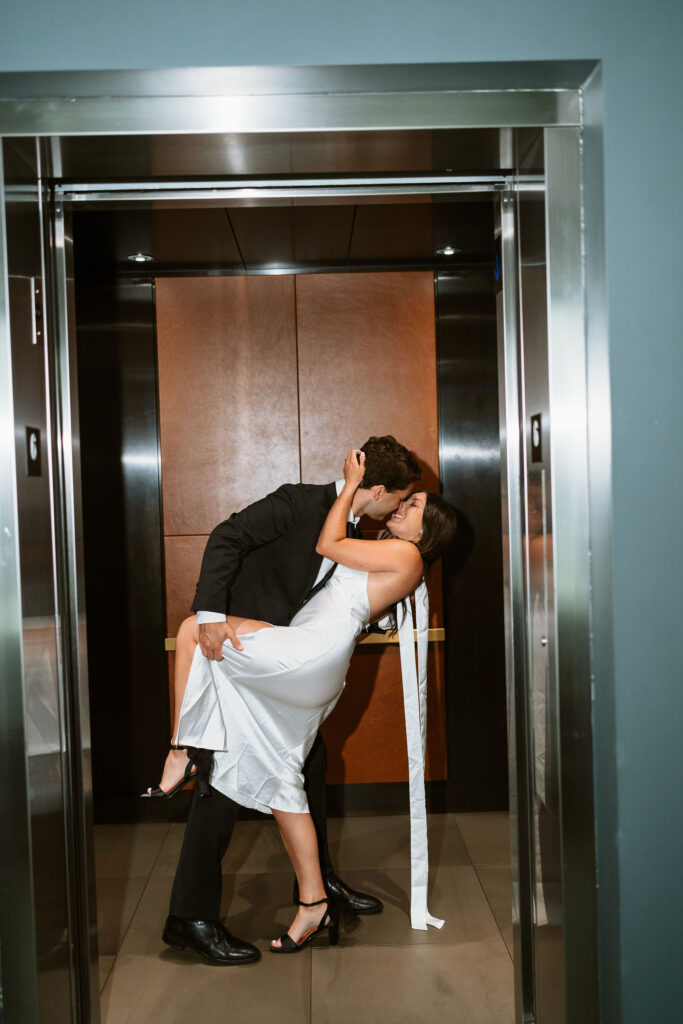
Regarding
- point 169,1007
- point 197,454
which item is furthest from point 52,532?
point 197,454

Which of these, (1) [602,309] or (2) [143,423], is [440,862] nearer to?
(2) [143,423]

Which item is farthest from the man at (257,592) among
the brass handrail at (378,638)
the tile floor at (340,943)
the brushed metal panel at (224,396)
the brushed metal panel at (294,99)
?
the brushed metal panel at (294,99)

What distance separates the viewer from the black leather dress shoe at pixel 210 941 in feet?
8.98

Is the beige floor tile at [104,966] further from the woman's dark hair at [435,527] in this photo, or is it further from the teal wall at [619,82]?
the teal wall at [619,82]

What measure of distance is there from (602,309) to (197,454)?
107 inches

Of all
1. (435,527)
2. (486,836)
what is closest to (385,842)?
(486,836)

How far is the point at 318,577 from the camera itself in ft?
10.0

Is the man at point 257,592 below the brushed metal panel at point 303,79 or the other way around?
below

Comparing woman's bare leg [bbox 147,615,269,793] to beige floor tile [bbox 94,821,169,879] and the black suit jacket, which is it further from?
beige floor tile [bbox 94,821,169,879]

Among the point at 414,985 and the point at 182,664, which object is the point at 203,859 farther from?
the point at 414,985

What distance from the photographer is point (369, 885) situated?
329 centimetres

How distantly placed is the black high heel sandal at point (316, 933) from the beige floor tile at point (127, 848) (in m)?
0.91

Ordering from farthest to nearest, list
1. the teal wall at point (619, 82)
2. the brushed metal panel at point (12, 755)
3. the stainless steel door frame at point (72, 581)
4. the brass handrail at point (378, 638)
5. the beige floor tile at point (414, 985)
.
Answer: the brass handrail at point (378, 638), the beige floor tile at point (414, 985), the stainless steel door frame at point (72, 581), the brushed metal panel at point (12, 755), the teal wall at point (619, 82)

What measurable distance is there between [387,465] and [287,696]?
2.93 feet
